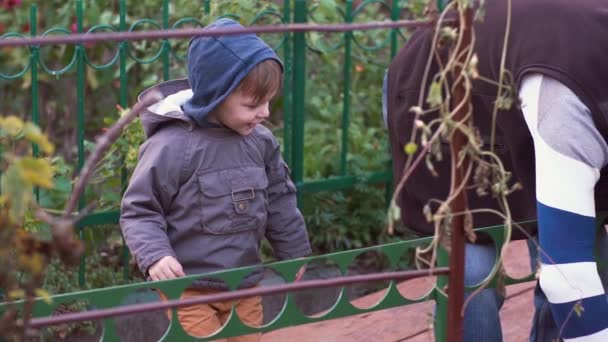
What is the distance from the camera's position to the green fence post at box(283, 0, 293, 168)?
4.28m

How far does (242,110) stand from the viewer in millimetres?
2963

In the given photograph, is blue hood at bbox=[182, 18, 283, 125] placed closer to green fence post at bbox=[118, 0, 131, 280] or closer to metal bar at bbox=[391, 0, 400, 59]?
green fence post at bbox=[118, 0, 131, 280]

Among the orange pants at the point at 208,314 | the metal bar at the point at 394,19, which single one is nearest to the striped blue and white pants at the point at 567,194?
the orange pants at the point at 208,314

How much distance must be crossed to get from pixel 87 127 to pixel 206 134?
278 cm

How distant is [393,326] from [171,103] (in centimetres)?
122

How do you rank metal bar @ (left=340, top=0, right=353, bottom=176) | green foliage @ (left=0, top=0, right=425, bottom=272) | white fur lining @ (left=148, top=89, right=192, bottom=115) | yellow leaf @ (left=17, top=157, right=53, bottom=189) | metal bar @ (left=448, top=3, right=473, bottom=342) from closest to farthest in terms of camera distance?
yellow leaf @ (left=17, top=157, right=53, bottom=189) < metal bar @ (left=448, top=3, right=473, bottom=342) < white fur lining @ (left=148, top=89, right=192, bottom=115) < green foliage @ (left=0, top=0, right=425, bottom=272) < metal bar @ (left=340, top=0, right=353, bottom=176)

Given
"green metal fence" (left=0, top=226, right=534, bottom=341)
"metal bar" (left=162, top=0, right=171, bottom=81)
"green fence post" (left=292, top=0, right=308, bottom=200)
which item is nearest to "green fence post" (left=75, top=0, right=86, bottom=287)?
"metal bar" (left=162, top=0, right=171, bottom=81)

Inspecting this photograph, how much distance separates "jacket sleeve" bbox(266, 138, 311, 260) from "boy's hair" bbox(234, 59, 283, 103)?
244 mm

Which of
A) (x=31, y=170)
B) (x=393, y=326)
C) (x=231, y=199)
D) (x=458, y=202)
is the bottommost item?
(x=393, y=326)

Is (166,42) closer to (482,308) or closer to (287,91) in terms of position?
(287,91)

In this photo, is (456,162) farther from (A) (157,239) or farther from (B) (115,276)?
(B) (115,276)

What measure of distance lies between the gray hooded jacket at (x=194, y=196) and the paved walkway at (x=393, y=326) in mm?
731

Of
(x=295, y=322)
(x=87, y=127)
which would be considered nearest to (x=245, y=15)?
(x=87, y=127)

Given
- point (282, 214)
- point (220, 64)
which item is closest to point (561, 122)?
point (220, 64)
